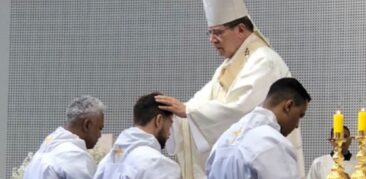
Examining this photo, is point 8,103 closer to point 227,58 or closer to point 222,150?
point 227,58

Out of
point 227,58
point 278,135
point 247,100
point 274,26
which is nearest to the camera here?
point 278,135

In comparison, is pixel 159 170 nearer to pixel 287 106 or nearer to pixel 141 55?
pixel 287 106

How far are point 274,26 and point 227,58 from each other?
245 cm

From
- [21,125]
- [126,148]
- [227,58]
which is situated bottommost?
[21,125]

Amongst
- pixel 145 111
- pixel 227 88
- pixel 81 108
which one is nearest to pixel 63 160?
pixel 81 108

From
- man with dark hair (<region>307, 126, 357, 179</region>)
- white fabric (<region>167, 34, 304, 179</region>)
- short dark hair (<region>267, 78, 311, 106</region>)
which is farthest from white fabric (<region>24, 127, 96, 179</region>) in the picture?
man with dark hair (<region>307, 126, 357, 179</region>)

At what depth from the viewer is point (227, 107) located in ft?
15.2

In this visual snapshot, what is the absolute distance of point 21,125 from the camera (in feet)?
25.2

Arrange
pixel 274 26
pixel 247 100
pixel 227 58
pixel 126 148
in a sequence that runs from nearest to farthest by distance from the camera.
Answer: pixel 126 148, pixel 247 100, pixel 227 58, pixel 274 26

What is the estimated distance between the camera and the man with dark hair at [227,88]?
4.64 meters

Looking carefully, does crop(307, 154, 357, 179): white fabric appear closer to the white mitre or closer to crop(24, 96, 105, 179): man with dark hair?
the white mitre

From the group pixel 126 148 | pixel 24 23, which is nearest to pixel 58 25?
pixel 24 23

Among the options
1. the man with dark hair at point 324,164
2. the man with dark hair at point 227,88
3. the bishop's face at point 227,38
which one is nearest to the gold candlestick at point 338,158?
the man with dark hair at point 227,88

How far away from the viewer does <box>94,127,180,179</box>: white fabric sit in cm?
390
